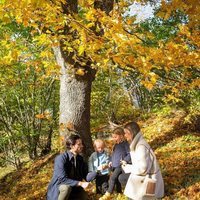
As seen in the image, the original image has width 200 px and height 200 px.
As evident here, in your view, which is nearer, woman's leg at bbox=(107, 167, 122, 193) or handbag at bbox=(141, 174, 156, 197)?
handbag at bbox=(141, 174, 156, 197)

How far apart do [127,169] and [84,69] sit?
3.04 meters

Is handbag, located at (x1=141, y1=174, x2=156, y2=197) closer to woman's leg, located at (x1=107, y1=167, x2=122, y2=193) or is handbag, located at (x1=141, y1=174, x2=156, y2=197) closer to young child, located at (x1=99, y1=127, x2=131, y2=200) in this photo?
young child, located at (x1=99, y1=127, x2=131, y2=200)

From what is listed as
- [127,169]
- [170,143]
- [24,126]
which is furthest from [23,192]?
[127,169]

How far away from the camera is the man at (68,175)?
516cm

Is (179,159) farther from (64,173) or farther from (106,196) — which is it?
(64,173)

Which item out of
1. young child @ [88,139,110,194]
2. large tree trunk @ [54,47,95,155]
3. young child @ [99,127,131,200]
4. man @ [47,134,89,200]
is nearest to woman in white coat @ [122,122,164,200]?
man @ [47,134,89,200]

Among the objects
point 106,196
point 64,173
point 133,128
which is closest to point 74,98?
point 106,196

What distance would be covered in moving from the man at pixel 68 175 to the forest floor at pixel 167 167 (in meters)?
1.60

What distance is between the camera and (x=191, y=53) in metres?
4.82

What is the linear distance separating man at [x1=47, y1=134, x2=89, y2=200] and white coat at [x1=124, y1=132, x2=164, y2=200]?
0.79 metres

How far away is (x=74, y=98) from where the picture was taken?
808 cm

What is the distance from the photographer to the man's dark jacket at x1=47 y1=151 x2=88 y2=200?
16.9 feet

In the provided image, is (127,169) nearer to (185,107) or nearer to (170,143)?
(170,143)

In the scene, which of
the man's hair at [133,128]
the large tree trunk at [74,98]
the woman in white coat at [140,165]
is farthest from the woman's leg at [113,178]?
the man's hair at [133,128]
